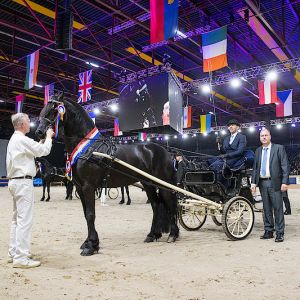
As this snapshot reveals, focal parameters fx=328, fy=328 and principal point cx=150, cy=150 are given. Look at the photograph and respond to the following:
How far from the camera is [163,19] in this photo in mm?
8531

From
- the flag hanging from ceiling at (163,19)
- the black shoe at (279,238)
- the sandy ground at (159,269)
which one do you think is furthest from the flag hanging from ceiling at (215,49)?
the black shoe at (279,238)

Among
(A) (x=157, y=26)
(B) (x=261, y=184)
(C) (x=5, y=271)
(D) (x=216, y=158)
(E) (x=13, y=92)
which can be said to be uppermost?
(E) (x=13, y=92)

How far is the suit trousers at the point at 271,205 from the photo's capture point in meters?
5.24

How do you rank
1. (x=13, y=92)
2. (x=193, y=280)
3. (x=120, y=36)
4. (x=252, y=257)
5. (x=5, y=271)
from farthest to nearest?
(x=13, y=92) < (x=120, y=36) < (x=252, y=257) < (x=5, y=271) < (x=193, y=280)

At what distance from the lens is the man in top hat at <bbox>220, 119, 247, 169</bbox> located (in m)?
5.78

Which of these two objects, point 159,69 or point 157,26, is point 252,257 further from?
point 159,69

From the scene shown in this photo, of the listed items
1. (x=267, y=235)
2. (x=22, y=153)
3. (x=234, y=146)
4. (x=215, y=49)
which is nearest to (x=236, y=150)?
(x=234, y=146)

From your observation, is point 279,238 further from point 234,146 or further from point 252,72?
point 252,72

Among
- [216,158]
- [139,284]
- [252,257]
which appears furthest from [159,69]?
[139,284]

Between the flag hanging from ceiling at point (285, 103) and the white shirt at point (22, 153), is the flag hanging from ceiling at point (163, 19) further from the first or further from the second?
the flag hanging from ceiling at point (285, 103)

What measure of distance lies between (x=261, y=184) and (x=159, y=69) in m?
9.48

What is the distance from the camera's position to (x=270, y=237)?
544 centimetres

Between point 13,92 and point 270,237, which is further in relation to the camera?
point 13,92

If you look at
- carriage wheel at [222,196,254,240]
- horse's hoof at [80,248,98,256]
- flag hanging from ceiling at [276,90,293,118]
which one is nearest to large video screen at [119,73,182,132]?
flag hanging from ceiling at [276,90,293,118]
